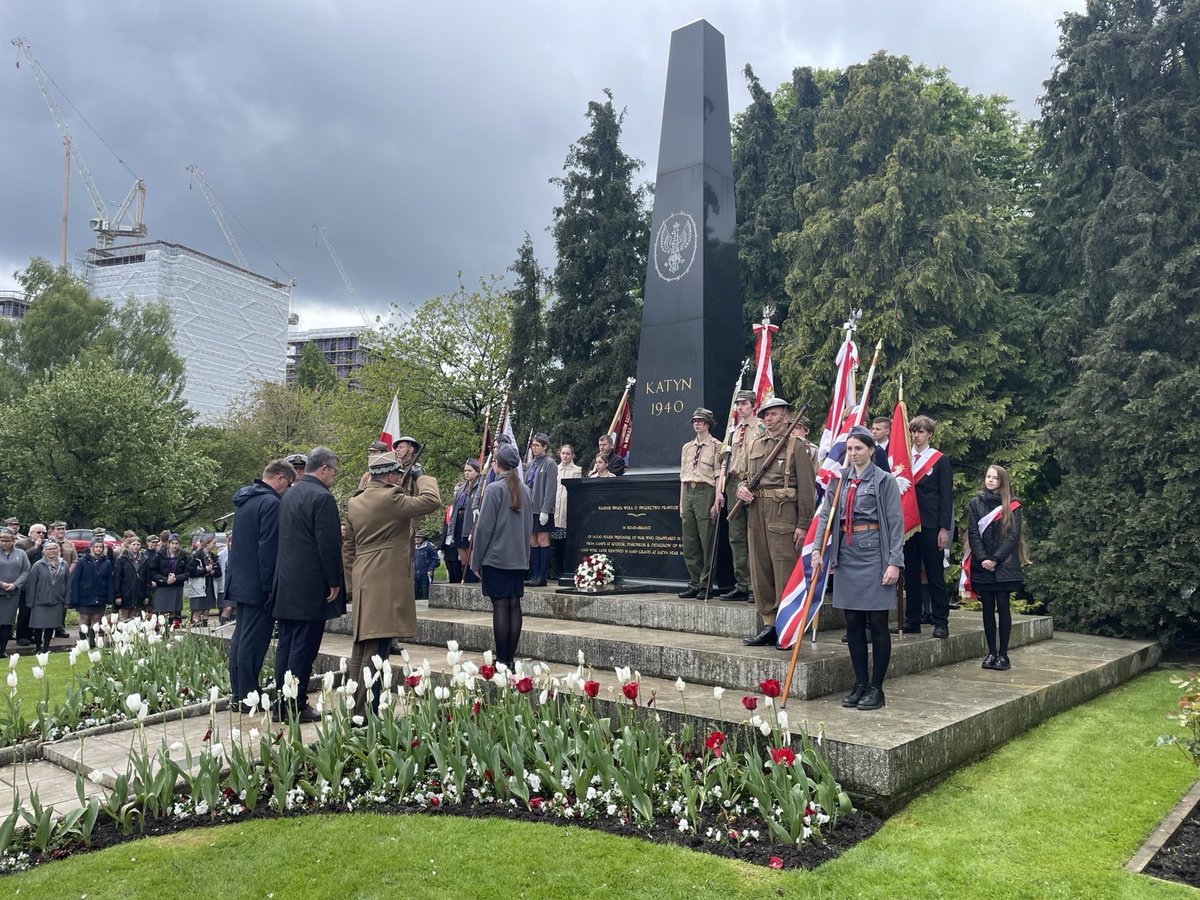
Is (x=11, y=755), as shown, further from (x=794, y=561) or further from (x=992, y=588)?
(x=992, y=588)

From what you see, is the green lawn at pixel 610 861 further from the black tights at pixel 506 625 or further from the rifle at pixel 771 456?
the rifle at pixel 771 456

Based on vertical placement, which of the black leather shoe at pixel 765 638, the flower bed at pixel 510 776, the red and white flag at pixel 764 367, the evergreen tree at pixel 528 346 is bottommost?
the flower bed at pixel 510 776

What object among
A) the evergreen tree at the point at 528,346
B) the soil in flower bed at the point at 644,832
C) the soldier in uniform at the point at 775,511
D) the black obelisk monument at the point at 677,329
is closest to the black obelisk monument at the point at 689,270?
the black obelisk monument at the point at 677,329

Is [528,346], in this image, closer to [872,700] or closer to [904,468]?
[904,468]

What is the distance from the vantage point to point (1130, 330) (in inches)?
466

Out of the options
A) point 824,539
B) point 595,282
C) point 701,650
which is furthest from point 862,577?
point 595,282

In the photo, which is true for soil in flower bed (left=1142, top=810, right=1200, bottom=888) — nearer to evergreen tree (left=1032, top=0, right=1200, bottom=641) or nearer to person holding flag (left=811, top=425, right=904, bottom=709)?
person holding flag (left=811, top=425, right=904, bottom=709)

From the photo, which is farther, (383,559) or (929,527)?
(929,527)

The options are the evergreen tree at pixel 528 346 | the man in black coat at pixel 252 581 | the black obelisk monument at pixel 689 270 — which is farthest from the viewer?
the evergreen tree at pixel 528 346

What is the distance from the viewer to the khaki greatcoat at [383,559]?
562cm

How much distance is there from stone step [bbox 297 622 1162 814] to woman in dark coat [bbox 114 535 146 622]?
698 cm

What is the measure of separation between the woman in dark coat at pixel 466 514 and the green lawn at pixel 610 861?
6645mm

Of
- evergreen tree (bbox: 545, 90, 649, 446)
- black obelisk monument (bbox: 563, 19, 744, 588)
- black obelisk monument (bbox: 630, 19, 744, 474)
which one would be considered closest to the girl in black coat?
black obelisk monument (bbox: 563, 19, 744, 588)

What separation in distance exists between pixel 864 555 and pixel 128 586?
12.3 m
